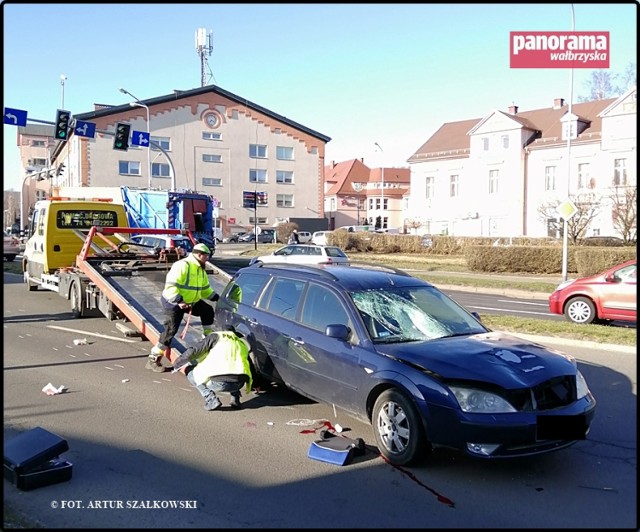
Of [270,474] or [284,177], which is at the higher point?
[284,177]

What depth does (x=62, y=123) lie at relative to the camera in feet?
85.9

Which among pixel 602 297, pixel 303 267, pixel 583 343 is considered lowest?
pixel 583 343

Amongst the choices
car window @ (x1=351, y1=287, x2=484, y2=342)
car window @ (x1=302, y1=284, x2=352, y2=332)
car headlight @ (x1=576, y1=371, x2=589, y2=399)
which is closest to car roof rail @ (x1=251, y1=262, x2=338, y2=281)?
car window @ (x1=302, y1=284, x2=352, y2=332)

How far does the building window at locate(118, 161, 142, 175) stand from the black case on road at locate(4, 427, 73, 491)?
57.2 m

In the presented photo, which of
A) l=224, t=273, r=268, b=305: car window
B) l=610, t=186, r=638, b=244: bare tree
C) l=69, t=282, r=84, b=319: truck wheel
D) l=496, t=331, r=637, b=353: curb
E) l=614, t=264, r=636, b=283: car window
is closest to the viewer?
l=224, t=273, r=268, b=305: car window

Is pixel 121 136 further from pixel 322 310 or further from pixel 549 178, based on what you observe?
pixel 549 178

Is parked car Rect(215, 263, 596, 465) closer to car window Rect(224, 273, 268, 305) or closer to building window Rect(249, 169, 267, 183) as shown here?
car window Rect(224, 273, 268, 305)

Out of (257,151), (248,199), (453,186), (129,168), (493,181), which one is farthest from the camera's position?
(257,151)

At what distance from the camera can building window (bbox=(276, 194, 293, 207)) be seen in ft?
226

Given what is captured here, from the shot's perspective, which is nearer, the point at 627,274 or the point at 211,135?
the point at 627,274

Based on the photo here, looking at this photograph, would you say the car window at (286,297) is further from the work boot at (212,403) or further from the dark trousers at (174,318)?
the dark trousers at (174,318)

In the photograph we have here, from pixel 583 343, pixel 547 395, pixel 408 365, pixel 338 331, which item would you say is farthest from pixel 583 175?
pixel 408 365

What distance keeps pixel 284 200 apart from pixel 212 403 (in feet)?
207

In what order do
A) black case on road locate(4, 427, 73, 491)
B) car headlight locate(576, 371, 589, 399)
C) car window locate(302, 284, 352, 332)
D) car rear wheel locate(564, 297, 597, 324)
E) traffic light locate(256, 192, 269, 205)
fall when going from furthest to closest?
traffic light locate(256, 192, 269, 205)
car rear wheel locate(564, 297, 597, 324)
car window locate(302, 284, 352, 332)
car headlight locate(576, 371, 589, 399)
black case on road locate(4, 427, 73, 491)
